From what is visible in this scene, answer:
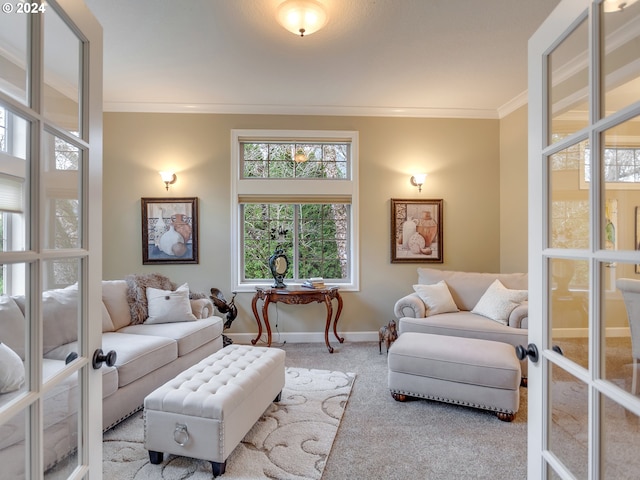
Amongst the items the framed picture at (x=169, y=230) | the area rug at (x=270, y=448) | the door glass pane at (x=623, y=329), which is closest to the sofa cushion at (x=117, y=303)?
the framed picture at (x=169, y=230)

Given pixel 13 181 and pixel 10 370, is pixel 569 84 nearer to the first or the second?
pixel 13 181

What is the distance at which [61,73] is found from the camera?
0.85 metres

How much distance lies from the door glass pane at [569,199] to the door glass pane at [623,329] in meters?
0.13

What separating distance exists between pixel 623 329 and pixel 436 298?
2.88 meters

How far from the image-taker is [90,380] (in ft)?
3.21

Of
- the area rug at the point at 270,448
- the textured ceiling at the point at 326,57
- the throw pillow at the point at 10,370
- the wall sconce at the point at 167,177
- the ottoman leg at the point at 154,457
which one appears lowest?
the area rug at the point at 270,448

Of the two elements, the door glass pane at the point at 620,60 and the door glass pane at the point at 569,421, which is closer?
the door glass pane at the point at 620,60

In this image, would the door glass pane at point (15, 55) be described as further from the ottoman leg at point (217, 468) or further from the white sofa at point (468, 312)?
the white sofa at point (468, 312)

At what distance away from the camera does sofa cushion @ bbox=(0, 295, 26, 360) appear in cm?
65

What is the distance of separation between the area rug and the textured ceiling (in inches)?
113

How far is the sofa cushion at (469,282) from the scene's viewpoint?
3.54m

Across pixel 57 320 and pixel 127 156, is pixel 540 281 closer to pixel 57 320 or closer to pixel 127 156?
pixel 57 320

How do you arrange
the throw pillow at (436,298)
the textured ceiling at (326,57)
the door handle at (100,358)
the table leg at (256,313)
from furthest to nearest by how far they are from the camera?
1. the table leg at (256,313)
2. the throw pillow at (436,298)
3. the textured ceiling at (326,57)
4. the door handle at (100,358)

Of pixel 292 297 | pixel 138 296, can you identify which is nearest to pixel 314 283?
pixel 292 297
